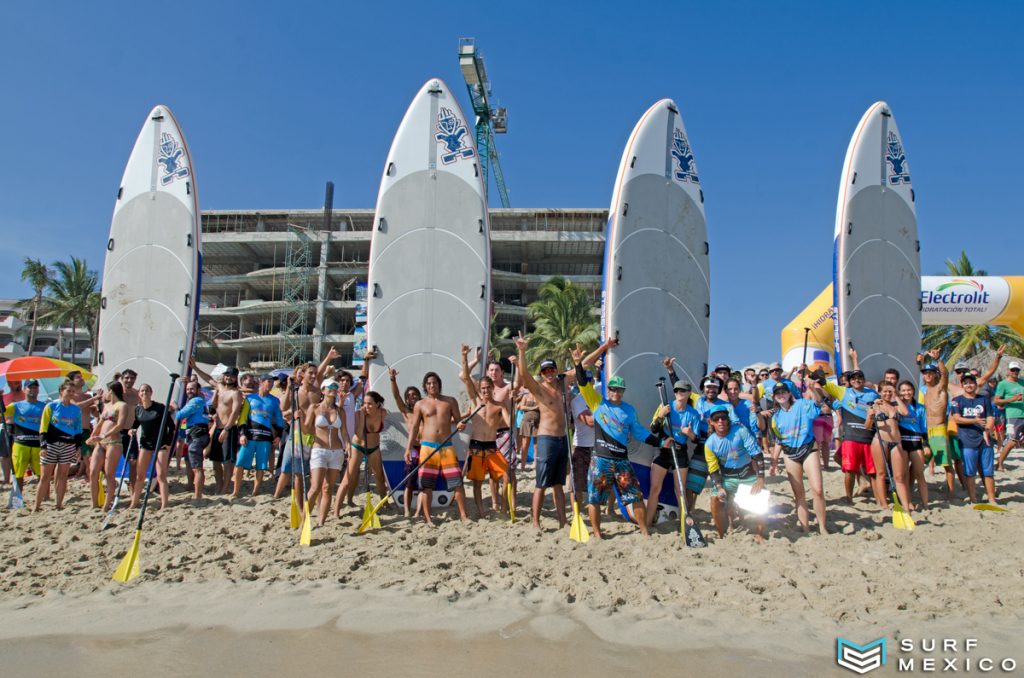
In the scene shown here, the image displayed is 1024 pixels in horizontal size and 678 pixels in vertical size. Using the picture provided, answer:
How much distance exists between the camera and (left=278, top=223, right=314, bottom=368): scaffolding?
36.7 m

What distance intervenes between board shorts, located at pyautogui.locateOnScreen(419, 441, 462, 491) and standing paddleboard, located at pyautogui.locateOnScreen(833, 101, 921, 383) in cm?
492

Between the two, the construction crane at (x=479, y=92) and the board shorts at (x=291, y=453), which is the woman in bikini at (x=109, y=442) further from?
the construction crane at (x=479, y=92)

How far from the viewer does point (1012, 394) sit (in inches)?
283

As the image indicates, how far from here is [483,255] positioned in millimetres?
7363

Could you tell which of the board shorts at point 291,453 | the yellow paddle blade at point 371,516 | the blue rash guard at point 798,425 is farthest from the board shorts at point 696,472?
the board shorts at point 291,453

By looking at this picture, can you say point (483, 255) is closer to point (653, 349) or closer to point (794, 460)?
point (653, 349)

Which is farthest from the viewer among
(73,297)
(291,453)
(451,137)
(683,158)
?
(73,297)

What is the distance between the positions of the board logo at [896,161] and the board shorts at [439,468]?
265 inches

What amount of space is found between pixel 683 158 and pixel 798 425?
3490 mm

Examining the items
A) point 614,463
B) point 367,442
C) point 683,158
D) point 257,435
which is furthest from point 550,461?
point 683,158

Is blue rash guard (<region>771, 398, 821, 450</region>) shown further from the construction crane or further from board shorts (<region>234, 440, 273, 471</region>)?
the construction crane

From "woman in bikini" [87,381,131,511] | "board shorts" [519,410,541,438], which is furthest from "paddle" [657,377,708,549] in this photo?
"woman in bikini" [87,381,131,511]

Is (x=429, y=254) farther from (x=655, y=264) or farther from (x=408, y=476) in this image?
(x=408, y=476)

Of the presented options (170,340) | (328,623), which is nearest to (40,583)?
(328,623)
